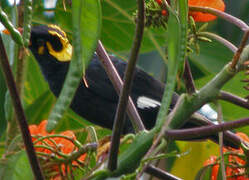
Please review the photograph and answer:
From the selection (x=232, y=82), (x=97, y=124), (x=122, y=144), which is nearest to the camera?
(x=122, y=144)

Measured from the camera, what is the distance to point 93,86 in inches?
102

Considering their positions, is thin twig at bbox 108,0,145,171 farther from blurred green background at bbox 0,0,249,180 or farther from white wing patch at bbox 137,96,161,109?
white wing patch at bbox 137,96,161,109

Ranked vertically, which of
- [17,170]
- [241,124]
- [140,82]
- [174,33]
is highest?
[174,33]

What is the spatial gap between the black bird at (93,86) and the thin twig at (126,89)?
166cm

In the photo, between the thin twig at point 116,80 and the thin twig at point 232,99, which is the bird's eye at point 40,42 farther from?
the thin twig at point 232,99

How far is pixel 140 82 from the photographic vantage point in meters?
2.55

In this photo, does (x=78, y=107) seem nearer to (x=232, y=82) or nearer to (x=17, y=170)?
(x=232, y=82)

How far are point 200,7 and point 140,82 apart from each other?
167 cm

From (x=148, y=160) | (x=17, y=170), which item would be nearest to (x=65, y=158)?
(x=17, y=170)

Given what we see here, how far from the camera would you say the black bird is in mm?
2424

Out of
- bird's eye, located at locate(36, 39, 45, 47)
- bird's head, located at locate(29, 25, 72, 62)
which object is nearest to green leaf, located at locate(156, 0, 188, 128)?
bird's head, located at locate(29, 25, 72, 62)

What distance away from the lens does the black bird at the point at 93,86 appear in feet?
7.95

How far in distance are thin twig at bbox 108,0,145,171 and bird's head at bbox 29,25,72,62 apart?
182 centimetres

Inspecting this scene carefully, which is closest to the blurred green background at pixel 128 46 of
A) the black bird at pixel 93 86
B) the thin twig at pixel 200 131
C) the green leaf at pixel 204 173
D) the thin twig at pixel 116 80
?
the black bird at pixel 93 86
